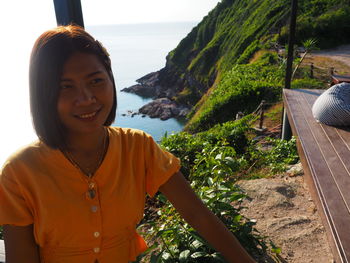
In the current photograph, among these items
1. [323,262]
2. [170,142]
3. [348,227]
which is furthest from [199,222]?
[170,142]

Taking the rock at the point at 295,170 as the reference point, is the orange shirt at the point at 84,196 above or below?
above

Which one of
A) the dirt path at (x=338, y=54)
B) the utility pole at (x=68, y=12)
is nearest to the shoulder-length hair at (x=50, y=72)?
the utility pole at (x=68, y=12)

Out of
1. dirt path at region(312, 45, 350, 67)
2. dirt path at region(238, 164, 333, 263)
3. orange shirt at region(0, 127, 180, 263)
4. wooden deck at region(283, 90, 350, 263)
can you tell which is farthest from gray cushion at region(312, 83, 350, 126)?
dirt path at region(312, 45, 350, 67)

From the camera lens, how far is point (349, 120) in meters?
3.60

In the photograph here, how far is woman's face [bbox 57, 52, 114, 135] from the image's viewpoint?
140 centimetres

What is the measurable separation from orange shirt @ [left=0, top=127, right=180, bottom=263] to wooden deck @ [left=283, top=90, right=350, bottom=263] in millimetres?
1144

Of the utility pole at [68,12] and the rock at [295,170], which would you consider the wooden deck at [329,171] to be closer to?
the rock at [295,170]

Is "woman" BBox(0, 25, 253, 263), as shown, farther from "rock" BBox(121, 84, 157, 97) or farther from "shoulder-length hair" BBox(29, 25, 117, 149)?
"rock" BBox(121, 84, 157, 97)

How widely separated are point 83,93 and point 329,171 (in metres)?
2.22

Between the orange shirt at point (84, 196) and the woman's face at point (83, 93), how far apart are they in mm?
174

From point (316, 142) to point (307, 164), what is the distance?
0.54 meters

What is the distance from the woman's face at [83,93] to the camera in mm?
1398

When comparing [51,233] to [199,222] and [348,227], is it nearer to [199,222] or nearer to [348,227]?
[199,222]

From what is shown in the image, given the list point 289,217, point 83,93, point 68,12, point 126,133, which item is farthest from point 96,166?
point 289,217
